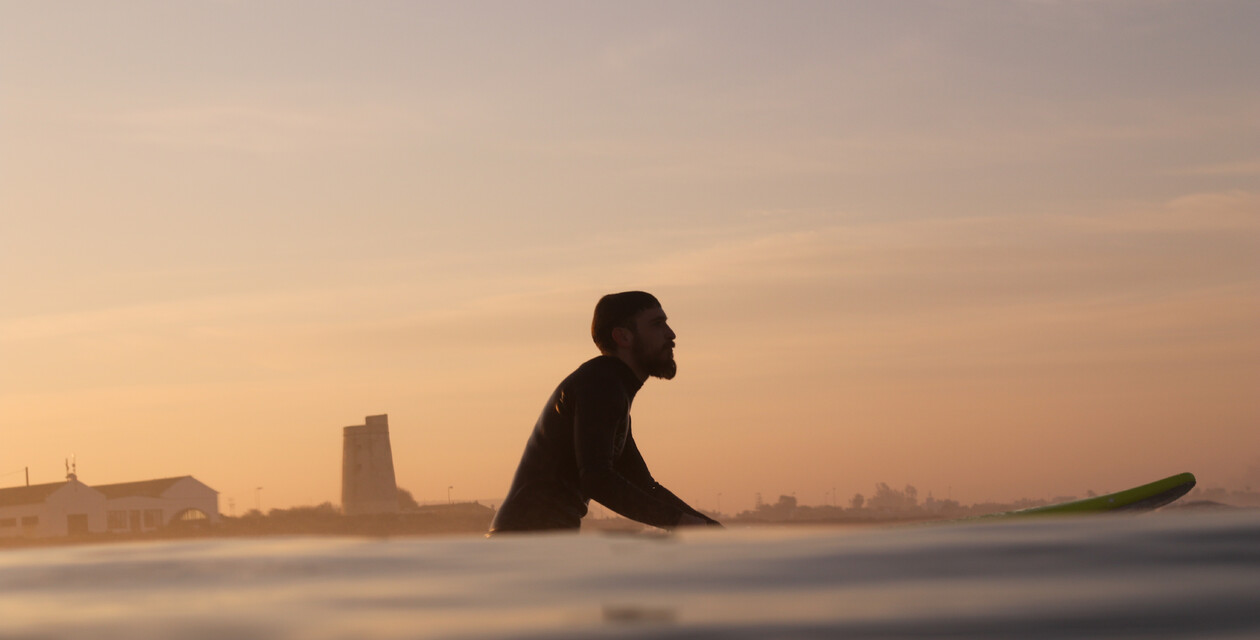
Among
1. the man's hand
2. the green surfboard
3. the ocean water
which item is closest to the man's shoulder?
the man's hand

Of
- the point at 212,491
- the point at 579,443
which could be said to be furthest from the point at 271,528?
the point at 579,443

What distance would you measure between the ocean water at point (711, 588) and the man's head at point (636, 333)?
1933 mm

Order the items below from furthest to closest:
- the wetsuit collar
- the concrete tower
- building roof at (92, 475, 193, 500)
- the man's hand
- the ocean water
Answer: building roof at (92, 475, 193, 500)
the concrete tower
the wetsuit collar
the man's hand
the ocean water

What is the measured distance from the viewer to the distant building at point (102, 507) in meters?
71.7

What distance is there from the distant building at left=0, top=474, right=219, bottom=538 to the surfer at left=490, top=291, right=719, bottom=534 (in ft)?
246

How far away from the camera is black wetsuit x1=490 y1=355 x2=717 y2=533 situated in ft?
14.9

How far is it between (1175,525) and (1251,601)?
1274 mm

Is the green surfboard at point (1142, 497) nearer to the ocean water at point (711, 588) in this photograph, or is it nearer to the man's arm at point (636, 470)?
the man's arm at point (636, 470)

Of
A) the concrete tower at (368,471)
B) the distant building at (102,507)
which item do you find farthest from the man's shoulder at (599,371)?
the distant building at (102,507)

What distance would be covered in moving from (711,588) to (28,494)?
81427mm

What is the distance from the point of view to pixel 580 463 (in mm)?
4582

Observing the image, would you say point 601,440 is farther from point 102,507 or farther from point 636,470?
point 102,507

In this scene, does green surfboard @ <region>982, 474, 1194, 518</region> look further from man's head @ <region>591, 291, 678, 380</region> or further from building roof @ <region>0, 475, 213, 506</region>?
building roof @ <region>0, 475, 213, 506</region>

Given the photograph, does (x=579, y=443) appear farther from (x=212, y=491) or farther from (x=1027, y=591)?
(x=212, y=491)
